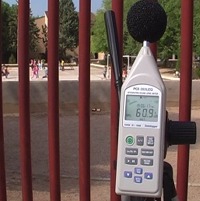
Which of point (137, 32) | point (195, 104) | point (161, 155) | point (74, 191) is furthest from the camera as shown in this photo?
point (195, 104)

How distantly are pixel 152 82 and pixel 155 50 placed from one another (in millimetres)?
860

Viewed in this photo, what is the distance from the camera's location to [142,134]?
4.34ft

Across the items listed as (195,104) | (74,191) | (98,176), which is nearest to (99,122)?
(195,104)

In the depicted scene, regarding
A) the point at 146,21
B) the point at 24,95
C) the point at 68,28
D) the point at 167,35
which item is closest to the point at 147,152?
the point at 146,21

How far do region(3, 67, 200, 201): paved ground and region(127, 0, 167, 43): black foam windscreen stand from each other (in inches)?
183

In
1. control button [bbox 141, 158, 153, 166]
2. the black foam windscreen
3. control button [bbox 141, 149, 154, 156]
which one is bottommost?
control button [bbox 141, 158, 153, 166]

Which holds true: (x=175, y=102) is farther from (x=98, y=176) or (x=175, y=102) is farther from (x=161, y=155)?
(x=161, y=155)

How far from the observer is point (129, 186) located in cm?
132

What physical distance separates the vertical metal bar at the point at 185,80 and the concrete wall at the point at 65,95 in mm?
11143

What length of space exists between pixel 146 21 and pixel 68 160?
24.5 feet

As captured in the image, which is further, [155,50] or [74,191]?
[74,191]

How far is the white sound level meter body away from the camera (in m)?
1.31

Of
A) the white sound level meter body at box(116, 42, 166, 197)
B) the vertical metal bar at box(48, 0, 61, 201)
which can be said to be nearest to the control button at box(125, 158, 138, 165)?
the white sound level meter body at box(116, 42, 166, 197)

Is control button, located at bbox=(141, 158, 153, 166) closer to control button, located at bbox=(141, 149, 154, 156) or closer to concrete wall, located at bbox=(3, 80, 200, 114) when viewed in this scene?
control button, located at bbox=(141, 149, 154, 156)
